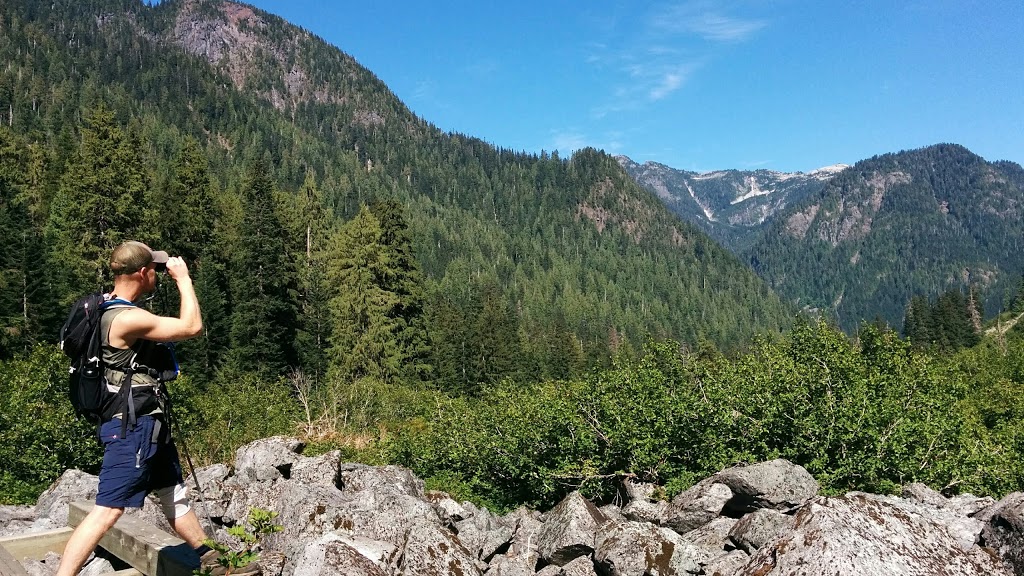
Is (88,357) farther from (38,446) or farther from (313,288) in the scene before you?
(313,288)

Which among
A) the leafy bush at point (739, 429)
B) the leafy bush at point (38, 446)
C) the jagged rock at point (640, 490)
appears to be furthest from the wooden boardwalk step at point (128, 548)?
the leafy bush at point (739, 429)

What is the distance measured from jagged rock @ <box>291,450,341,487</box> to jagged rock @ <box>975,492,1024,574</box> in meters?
8.11

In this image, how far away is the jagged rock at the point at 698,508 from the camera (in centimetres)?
888

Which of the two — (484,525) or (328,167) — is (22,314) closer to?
(484,525)

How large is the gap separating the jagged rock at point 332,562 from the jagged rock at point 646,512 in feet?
17.2

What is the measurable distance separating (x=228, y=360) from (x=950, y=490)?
34.5m

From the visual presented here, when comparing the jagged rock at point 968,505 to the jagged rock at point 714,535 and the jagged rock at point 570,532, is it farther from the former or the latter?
the jagged rock at point 570,532

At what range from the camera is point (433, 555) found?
570 cm

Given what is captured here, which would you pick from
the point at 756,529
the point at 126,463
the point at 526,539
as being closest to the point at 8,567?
the point at 126,463

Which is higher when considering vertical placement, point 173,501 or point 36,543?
point 173,501

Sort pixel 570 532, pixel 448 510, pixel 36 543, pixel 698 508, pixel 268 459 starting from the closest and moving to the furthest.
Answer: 1. pixel 36 543
2. pixel 570 532
3. pixel 698 508
4. pixel 448 510
5. pixel 268 459

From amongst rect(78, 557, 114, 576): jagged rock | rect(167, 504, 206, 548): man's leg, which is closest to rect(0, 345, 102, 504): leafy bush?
rect(78, 557, 114, 576): jagged rock

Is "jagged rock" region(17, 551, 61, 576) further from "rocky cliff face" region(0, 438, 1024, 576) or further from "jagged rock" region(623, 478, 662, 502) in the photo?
"jagged rock" region(623, 478, 662, 502)

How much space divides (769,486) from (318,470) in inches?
266
